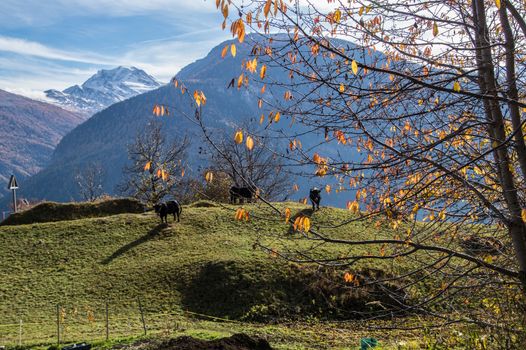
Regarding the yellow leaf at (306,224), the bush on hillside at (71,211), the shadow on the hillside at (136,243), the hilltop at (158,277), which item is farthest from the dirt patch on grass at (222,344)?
the bush on hillside at (71,211)

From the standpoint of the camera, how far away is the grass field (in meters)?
17.5

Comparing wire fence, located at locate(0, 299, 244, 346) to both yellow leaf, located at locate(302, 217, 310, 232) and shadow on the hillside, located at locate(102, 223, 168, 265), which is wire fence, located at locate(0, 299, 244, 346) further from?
yellow leaf, located at locate(302, 217, 310, 232)

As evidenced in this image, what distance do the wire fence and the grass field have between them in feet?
0.17

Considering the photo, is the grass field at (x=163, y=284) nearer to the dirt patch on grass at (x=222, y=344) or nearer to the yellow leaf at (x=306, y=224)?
the dirt patch on grass at (x=222, y=344)

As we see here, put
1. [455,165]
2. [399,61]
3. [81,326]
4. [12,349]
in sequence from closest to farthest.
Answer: [399,61] < [455,165] < [12,349] < [81,326]

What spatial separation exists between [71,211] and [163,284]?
17.2 m

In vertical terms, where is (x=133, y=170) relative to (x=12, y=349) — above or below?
above

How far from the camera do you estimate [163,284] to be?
77.3 ft

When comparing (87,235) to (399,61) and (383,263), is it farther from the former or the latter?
(399,61)

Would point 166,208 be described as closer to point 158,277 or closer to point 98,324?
point 158,277

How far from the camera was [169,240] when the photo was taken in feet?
97.9

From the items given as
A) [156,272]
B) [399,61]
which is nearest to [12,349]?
[156,272]

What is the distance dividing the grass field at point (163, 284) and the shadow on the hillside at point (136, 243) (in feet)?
0.43

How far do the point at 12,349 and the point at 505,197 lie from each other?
49.7 ft
